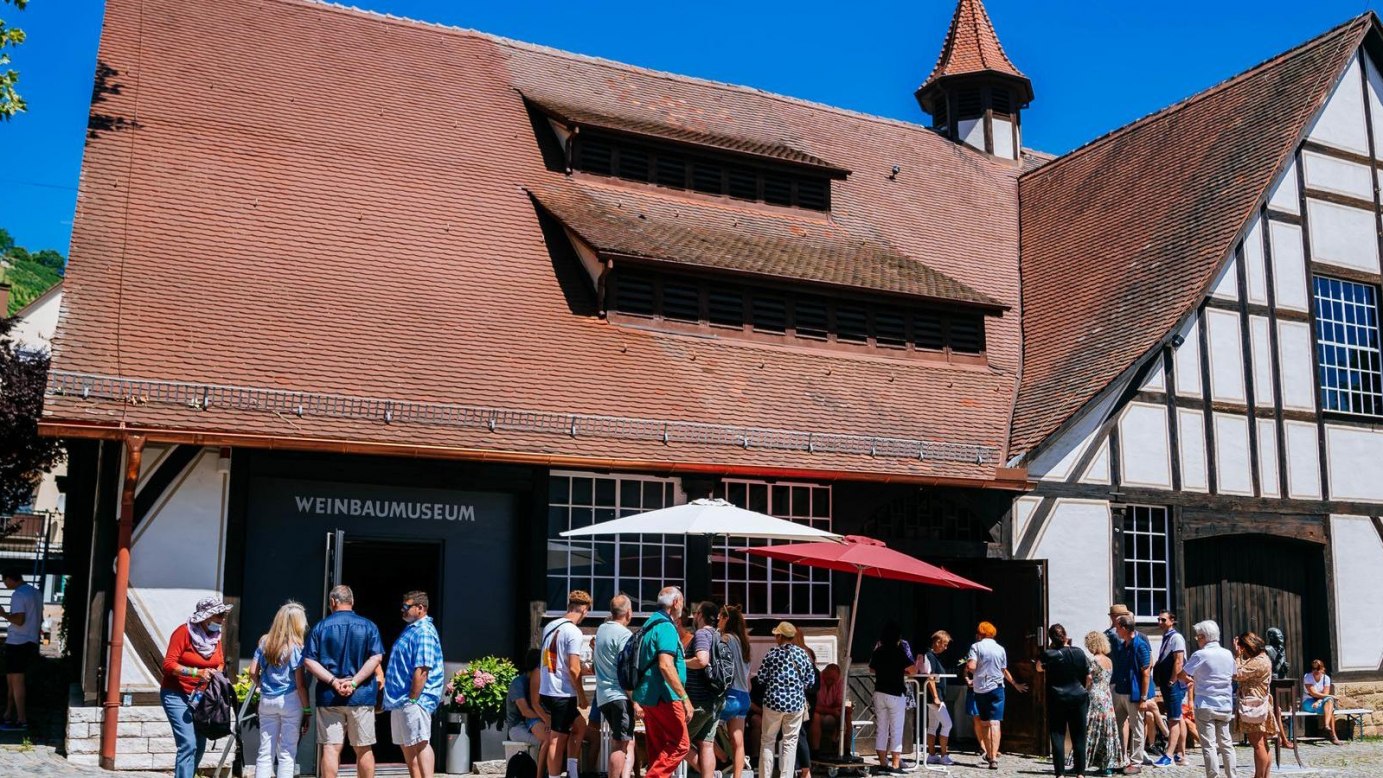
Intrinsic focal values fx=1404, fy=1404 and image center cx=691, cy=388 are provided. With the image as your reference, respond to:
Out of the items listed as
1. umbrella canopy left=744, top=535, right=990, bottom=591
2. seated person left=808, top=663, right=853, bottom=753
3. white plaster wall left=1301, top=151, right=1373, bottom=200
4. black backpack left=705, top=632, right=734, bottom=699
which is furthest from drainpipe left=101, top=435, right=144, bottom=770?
white plaster wall left=1301, top=151, right=1373, bottom=200

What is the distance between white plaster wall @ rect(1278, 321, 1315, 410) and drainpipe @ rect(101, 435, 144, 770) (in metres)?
13.7

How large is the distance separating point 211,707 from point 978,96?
18.6m

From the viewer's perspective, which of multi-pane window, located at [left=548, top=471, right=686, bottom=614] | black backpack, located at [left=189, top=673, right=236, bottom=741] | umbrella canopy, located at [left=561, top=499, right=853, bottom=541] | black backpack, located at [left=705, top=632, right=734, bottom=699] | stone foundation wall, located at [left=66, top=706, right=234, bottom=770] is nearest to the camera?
black backpack, located at [left=189, top=673, right=236, bottom=741]

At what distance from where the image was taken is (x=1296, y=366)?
18.1 meters

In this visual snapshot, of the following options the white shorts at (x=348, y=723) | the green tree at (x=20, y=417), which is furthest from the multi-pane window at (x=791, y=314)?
the green tree at (x=20, y=417)

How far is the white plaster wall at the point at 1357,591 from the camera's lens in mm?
18016

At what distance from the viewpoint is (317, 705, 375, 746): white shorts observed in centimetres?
946

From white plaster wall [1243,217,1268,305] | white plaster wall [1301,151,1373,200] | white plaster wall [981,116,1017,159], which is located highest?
white plaster wall [981,116,1017,159]

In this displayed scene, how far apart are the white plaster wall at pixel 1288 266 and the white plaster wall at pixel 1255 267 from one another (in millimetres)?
169

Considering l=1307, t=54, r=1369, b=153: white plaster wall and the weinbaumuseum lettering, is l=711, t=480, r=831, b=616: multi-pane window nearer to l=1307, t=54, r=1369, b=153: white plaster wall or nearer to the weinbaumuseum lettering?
the weinbaumuseum lettering

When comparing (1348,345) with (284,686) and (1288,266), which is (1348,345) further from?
(284,686)

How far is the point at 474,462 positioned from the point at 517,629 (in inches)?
66.8

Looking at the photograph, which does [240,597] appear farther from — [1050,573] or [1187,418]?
[1187,418]

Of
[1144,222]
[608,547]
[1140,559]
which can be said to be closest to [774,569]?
[608,547]
